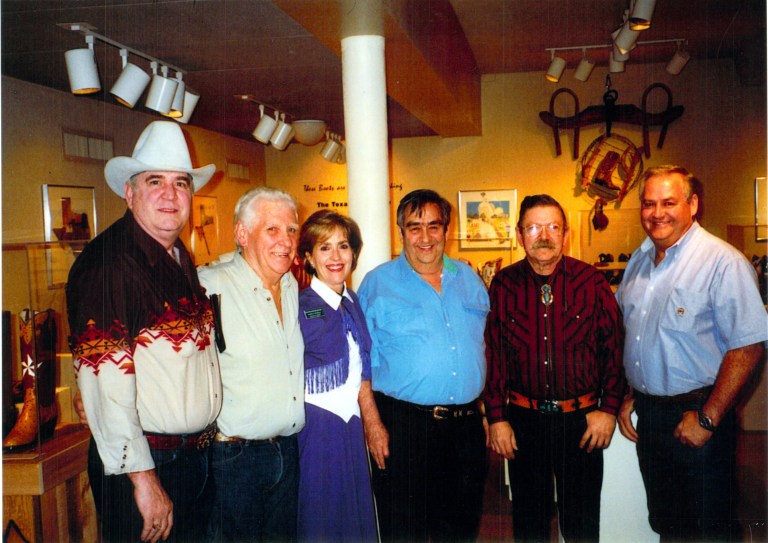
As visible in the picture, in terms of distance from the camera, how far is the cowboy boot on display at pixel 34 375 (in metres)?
2.15

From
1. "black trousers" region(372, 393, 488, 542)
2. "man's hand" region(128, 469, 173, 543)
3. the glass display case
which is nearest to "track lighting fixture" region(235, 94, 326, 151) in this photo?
the glass display case

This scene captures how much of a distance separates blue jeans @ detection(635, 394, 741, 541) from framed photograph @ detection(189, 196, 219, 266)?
4757mm

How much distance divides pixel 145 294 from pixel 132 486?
1.69 feet

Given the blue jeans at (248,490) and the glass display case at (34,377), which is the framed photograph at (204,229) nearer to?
the glass display case at (34,377)

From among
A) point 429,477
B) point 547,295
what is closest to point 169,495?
point 429,477

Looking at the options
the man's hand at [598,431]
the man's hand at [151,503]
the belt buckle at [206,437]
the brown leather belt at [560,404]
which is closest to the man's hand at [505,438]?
the brown leather belt at [560,404]

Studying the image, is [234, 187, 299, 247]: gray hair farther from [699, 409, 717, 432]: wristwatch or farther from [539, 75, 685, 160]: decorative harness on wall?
[539, 75, 685, 160]: decorative harness on wall

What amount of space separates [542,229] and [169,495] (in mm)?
→ 1452

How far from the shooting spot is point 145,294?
157 centimetres

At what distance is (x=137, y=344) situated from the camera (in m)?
1.56

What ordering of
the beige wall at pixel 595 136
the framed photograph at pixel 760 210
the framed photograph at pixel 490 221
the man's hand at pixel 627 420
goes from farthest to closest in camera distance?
the framed photograph at pixel 490 221 < the beige wall at pixel 595 136 < the framed photograph at pixel 760 210 < the man's hand at pixel 627 420

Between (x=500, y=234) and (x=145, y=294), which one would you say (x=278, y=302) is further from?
(x=500, y=234)

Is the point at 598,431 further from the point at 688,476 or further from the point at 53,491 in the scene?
the point at 53,491

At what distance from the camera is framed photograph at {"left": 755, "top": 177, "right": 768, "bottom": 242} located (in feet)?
14.9
